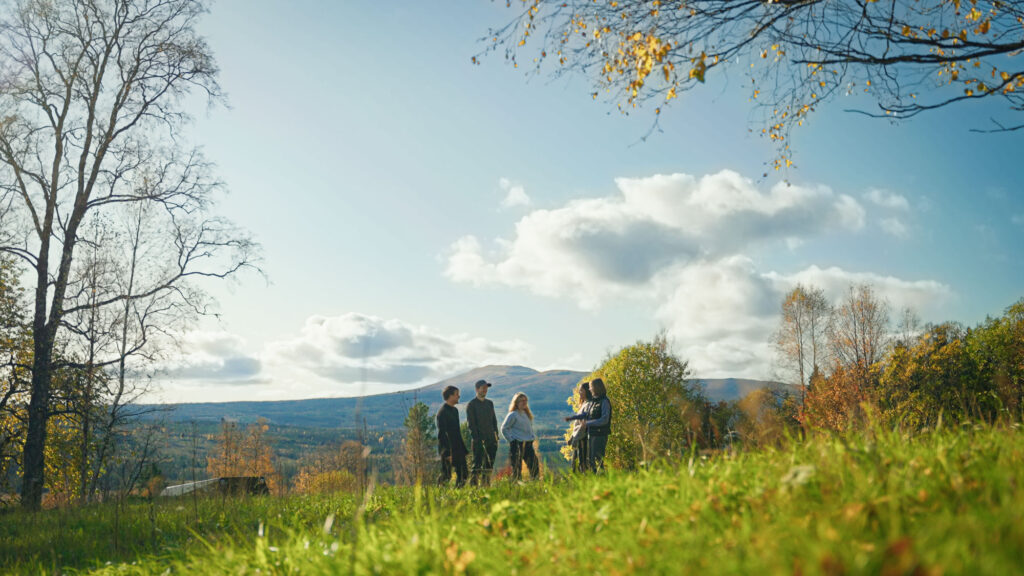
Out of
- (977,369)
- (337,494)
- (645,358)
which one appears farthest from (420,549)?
(977,369)

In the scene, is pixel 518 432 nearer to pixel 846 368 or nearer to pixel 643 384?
pixel 643 384

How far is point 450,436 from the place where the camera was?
1002 centimetres

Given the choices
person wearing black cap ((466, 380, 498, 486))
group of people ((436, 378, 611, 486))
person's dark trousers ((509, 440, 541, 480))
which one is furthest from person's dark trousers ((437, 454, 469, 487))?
person's dark trousers ((509, 440, 541, 480))

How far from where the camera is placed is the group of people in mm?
9359

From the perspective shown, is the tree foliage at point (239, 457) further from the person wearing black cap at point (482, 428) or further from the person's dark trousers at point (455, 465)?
the person wearing black cap at point (482, 428)

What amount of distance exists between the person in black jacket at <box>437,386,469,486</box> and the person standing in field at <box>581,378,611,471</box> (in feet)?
6.79

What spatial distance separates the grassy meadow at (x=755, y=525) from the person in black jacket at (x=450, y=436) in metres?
5.70

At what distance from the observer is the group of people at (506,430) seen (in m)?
9.36

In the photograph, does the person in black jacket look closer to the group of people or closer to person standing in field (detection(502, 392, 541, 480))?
the group of people

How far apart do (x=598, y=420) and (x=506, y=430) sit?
168 centimetres

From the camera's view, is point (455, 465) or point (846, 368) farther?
point (846, 368)

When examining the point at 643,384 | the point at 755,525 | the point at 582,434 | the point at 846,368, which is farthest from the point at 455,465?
the point at 846,368

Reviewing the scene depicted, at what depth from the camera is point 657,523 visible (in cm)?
266

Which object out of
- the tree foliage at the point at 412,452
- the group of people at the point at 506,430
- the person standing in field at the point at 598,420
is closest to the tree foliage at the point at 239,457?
the tree foliage at the point at 412,452
